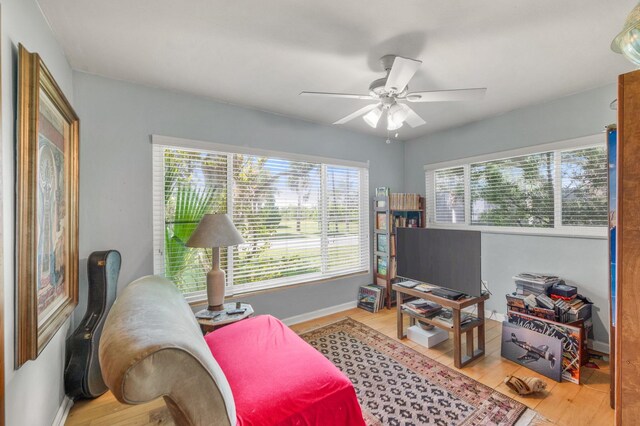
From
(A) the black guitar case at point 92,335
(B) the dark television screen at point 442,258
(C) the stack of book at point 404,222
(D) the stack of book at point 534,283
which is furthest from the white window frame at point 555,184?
(A) the black guitar case at point 92,335

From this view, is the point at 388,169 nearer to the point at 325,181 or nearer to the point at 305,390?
the point at 325,181

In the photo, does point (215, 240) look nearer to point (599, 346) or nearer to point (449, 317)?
point (449, 317)

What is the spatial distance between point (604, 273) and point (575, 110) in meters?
1.56

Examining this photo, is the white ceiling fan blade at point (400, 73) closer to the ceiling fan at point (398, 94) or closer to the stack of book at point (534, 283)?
the ceiling fan at point (398, 94)

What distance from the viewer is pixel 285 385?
4.22ft

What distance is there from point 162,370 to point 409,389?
6.13 feet

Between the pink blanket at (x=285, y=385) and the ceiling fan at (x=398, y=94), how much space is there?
5.53 ft

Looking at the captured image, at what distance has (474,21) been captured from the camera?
5.37ft

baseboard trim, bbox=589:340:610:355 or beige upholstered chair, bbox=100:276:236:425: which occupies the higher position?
beige upholstered chair, bbox=100:276:236:425

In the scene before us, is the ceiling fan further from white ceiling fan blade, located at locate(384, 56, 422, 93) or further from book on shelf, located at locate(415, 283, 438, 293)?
book on shelf, located at locate(415, 283, 438, 293)

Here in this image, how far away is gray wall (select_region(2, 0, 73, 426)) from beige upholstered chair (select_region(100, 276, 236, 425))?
1.54ft

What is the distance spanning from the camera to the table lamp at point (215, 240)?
7.15 ft

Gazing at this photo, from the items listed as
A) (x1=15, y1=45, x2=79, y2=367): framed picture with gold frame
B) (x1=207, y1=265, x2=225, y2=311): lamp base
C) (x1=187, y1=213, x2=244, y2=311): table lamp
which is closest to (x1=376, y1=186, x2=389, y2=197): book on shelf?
(x1=187, y1=213, x2=244, y2=311): table lamp

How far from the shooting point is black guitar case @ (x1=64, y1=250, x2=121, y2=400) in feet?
6.19
